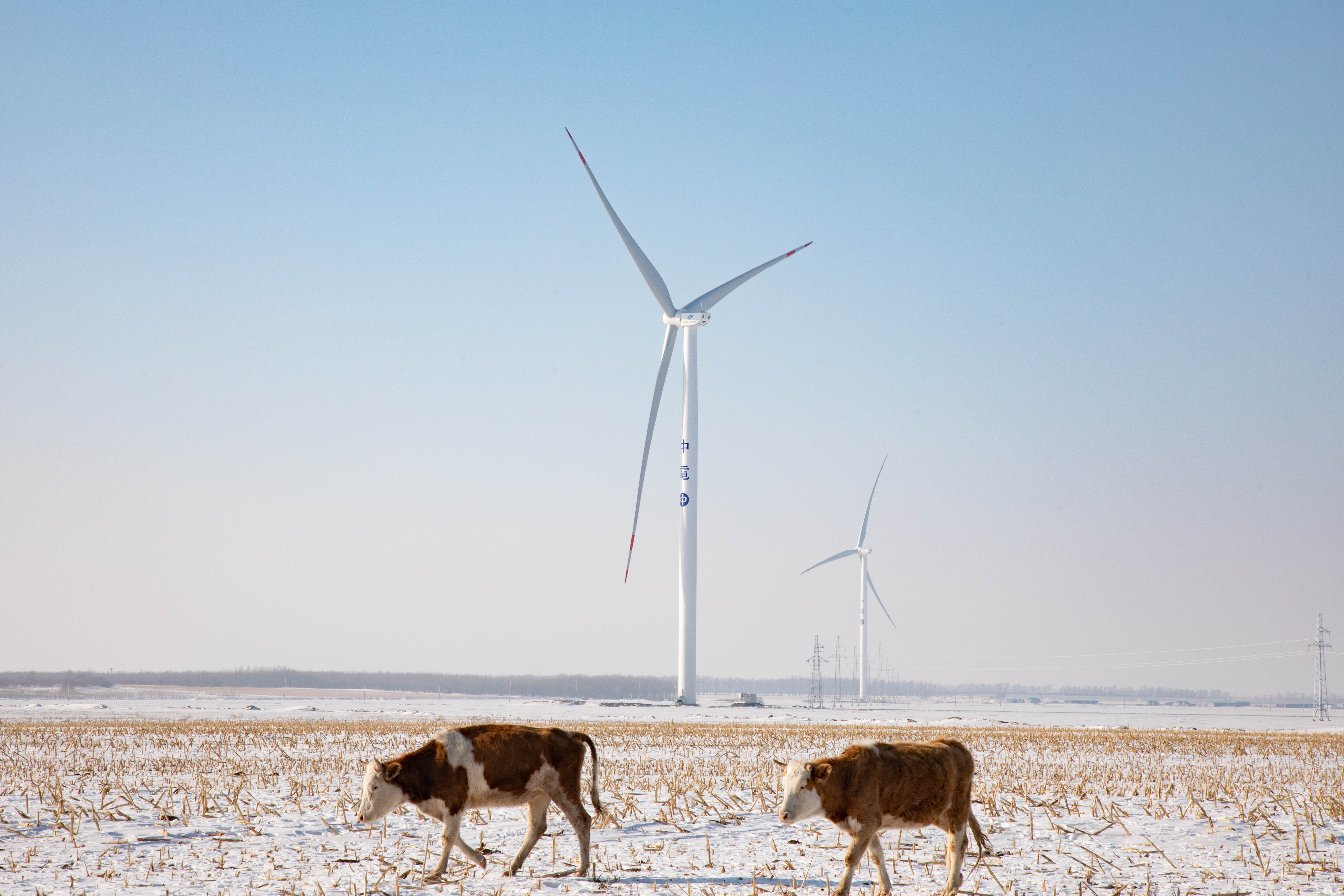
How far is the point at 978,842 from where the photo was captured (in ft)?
30.2

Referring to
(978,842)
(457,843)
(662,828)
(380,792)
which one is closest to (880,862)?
(978,842)

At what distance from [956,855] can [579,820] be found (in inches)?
141

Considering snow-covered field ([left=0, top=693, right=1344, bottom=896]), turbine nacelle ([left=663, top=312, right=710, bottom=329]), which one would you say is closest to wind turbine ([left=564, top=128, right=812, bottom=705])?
turbine nacelle ([left=663, top=312, right=710, bottom=329])

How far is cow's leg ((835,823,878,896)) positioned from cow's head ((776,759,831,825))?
0.40m

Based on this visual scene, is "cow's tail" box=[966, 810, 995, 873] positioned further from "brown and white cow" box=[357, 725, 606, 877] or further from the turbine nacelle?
the turbine nacelle

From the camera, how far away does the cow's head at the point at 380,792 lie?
28.7 ft

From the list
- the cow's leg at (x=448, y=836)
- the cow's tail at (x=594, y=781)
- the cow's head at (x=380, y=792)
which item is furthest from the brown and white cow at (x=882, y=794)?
the cow's head at (x=380, y=792)

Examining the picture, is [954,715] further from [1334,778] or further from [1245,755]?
[1334,778]

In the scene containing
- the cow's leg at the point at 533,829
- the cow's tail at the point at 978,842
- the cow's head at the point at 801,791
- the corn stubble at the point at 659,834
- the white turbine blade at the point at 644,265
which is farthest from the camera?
the white turbine blade at the point at 644,265

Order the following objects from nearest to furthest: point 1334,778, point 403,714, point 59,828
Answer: point 59,828
point 1334,778
point 403,714

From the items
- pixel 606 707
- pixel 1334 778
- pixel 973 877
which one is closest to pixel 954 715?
pixel 606 707

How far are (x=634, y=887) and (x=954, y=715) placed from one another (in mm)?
67855

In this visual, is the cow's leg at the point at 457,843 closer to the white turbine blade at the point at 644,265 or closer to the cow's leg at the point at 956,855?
the cow's leg at the point at 956,855

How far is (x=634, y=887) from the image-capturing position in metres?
8.82
